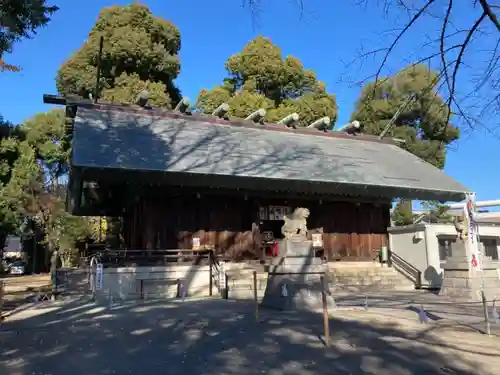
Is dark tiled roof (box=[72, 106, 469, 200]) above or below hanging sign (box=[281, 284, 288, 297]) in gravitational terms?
above

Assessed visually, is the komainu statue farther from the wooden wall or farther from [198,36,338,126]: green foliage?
[198,36,338,126]: green foliage

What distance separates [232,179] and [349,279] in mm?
5831

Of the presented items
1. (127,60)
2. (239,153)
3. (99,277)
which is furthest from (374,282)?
(127,60)

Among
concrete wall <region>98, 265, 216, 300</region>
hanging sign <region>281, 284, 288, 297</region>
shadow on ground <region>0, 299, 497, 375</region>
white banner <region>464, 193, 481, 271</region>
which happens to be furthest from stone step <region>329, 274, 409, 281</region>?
shadow on ground <region>0, 299, 497, 375</region>

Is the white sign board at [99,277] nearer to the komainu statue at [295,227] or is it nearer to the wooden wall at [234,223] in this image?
the wooden wall at [234,223]

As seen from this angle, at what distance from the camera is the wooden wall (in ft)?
53.1

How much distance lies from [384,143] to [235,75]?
1227 cm

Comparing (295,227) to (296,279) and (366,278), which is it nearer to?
(296,279)

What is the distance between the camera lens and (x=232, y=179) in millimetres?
15531

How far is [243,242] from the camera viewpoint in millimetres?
17156

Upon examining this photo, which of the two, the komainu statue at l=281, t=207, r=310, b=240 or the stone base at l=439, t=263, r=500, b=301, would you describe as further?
the stone base at l=439, t=263, r=500, b=301

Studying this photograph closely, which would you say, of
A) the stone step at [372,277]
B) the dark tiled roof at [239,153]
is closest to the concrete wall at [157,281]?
the dark tiled roof at [239,153]

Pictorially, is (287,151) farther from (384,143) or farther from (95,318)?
(95,318)

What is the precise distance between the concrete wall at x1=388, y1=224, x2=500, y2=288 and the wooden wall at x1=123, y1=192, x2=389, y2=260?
771mm
